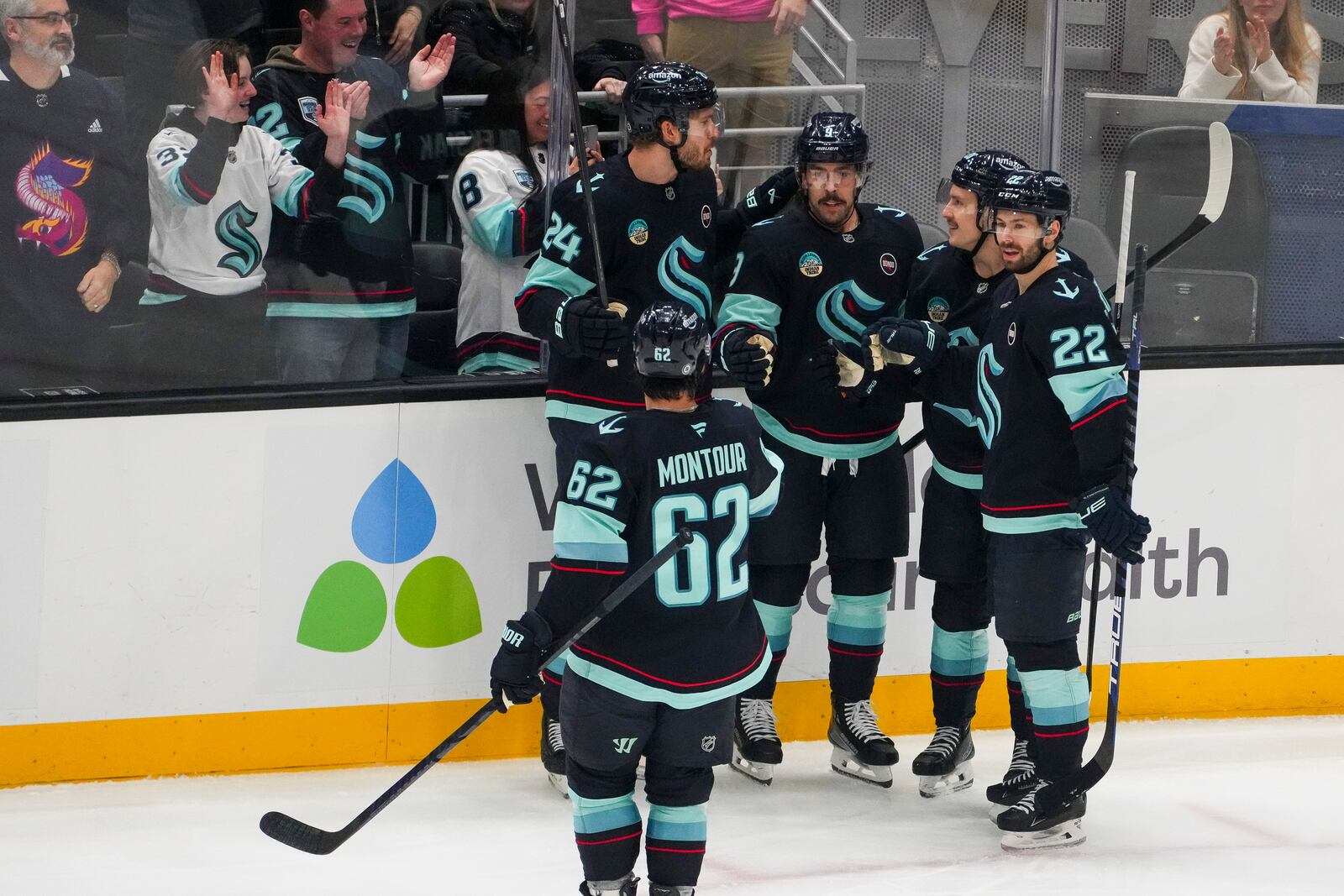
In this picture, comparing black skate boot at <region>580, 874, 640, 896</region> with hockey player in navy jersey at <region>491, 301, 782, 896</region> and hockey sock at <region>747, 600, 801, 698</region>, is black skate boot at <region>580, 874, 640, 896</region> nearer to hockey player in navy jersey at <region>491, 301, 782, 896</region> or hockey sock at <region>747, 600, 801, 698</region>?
hockey player in navy jersey at <region>491, 301, 782, 896</region>

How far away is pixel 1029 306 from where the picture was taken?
140 inches

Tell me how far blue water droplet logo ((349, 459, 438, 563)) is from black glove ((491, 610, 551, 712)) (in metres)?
1.36

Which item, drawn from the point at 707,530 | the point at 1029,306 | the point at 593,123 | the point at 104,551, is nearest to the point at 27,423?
the point at 104,551

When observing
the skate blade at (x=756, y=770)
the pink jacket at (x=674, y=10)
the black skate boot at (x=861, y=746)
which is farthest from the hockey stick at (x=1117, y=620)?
the pink jacket at (x=674, y=10)

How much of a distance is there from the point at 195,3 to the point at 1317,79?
3.00 meters

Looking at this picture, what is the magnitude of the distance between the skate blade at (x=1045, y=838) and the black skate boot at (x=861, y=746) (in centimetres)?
39

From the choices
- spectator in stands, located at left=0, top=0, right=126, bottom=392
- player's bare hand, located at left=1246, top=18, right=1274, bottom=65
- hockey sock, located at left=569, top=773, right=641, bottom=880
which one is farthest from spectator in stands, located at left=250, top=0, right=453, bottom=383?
player's bare hand, located at left=1246, top=18, right=1274, bottom=65

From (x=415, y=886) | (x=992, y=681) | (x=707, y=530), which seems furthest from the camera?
(x=992, y=681)

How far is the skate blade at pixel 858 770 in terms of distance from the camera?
13.6ft

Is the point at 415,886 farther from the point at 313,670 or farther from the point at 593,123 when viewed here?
the point at 593,123

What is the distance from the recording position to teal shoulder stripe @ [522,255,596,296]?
385 centimetres

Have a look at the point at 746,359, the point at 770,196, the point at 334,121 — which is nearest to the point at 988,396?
the point at 746,359

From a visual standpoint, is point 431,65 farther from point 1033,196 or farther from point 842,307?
point 1033,196

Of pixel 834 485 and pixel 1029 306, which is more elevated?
pixel 1029 306
